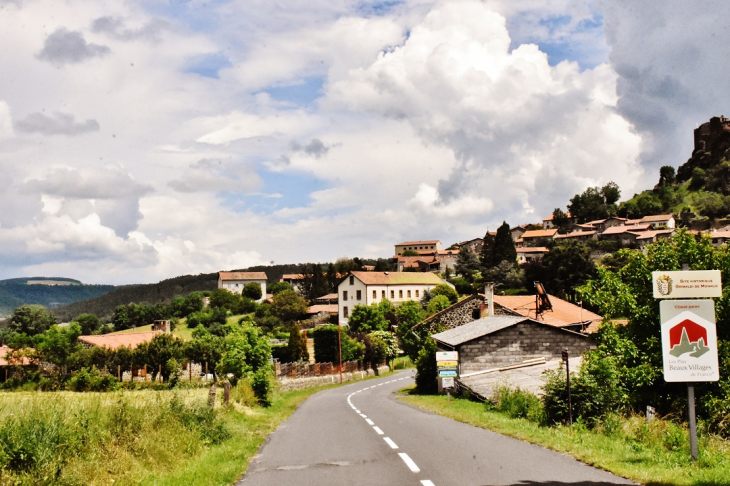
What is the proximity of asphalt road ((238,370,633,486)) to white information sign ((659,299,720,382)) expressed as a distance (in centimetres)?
220

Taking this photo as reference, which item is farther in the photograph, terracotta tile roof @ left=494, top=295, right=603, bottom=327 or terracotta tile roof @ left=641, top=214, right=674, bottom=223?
terracotta tile roof @ left=641, top=214, right=674, bottom=223

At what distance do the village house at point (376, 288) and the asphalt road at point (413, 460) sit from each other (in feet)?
300

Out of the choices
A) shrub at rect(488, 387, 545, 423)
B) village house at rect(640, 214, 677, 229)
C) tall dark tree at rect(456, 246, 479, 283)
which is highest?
village house at rect(640, 214, 677, 229)

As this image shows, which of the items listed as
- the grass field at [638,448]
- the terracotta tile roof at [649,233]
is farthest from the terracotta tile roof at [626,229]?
the grass field at [638,448]

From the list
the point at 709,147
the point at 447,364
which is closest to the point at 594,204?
the point at 709,147

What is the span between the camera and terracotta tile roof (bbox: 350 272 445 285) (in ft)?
362

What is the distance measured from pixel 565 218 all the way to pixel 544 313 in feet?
456

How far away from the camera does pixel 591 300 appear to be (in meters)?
23.0

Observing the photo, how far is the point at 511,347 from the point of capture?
3350 cm

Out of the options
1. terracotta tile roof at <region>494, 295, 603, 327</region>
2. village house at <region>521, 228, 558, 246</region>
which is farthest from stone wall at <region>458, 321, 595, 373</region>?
village house at <region>521, 228, 558, 246</region>

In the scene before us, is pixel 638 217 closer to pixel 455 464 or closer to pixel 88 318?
pixel 88 318

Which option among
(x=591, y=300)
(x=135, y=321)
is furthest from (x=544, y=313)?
(x=135, y=321)

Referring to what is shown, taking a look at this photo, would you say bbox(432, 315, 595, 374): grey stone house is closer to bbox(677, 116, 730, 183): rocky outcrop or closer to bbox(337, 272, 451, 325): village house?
bbox(337, 272, 451, 325): village house

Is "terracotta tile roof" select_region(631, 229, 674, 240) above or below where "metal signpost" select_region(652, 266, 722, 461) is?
above
